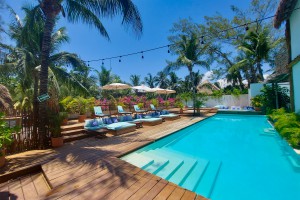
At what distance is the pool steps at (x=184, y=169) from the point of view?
396cm

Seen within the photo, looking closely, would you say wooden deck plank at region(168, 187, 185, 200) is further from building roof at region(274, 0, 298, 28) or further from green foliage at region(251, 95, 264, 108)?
green foliage at region(251, 95, 264, 108)

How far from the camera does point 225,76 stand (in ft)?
84.9

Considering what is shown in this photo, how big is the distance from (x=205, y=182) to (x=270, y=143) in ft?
14.3

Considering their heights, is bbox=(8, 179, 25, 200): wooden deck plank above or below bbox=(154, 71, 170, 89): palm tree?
below

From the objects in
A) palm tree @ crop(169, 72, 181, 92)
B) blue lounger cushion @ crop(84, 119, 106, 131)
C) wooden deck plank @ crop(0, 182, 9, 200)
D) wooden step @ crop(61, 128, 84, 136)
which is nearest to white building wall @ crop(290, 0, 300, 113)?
blue lounger cushion @ crop(84, 119, 106, 131)

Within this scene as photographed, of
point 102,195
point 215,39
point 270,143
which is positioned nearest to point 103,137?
point 102,195

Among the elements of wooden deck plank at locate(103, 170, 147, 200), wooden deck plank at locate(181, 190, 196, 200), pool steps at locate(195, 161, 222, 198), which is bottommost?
pool steps at locate(195, 161, 222, 198)

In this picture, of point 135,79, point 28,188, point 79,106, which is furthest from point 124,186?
point 135,79

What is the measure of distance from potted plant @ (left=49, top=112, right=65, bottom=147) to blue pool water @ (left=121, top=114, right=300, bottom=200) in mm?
2458

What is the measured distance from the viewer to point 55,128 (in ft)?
18.5

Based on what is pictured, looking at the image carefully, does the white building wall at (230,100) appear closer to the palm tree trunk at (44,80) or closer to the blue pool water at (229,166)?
the blue pool water at (229,166)

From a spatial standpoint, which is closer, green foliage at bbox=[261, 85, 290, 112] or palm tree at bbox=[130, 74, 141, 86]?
green foliage at bbox=[261, 85, 290, 112]

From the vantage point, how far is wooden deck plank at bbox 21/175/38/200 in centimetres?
309

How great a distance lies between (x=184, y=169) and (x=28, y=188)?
3.57 metres
